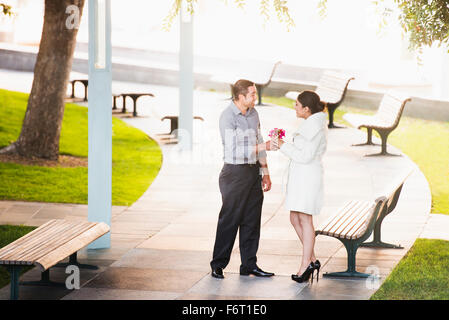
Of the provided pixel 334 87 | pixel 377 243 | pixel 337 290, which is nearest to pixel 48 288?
pixel 337 290

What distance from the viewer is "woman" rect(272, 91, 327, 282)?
7848 millimetres

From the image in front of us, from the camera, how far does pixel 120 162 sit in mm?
15211

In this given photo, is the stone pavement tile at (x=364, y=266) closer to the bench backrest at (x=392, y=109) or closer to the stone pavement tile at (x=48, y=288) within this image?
the stone pavement tile at (x=48, y=288)

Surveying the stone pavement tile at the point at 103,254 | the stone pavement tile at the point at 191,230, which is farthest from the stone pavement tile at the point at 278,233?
the stone pavement tile at the point at 103,254

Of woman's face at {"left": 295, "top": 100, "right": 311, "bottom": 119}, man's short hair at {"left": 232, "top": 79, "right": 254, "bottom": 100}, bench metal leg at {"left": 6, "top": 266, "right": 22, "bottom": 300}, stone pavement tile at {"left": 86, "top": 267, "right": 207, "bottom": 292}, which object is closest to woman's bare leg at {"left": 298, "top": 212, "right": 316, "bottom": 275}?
woman's face at {"left": 295, "top": 100, "right": 311, "bottom": 119}

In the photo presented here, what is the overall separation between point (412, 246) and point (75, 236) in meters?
3.82

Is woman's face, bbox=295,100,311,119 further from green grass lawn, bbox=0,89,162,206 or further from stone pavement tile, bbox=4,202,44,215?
stone pavement tile, bbox=4,202,44,215

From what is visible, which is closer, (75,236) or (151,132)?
(75,236)

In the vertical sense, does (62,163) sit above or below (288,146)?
below

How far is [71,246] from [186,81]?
8174mm

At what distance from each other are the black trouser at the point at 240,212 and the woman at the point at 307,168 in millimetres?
375
